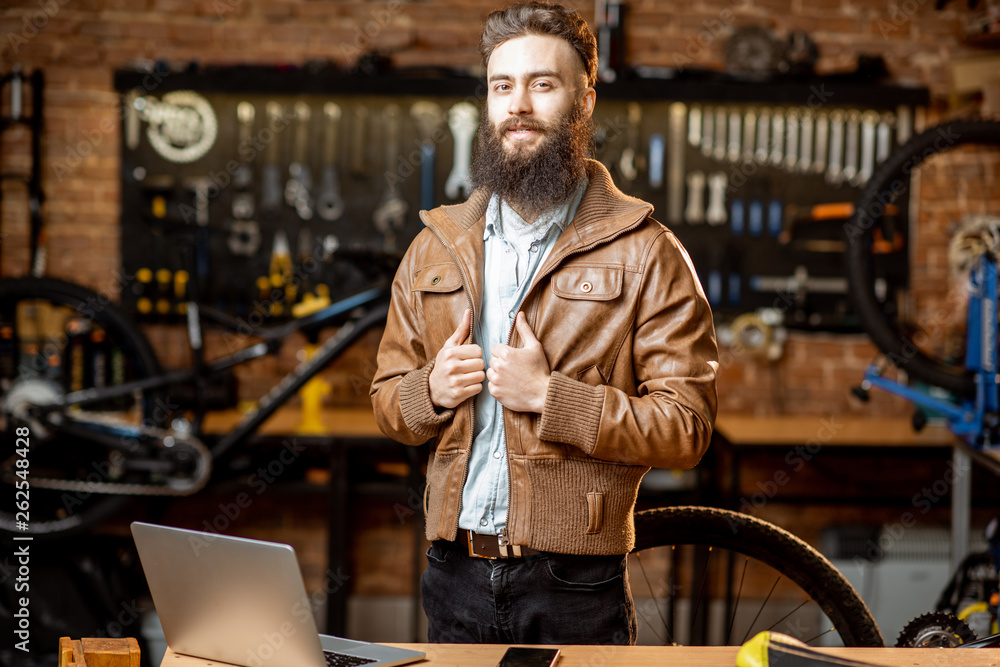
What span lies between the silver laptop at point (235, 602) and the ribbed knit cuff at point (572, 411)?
1.32ft

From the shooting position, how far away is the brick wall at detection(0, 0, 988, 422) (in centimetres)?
391

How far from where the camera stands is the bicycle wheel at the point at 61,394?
3.34m

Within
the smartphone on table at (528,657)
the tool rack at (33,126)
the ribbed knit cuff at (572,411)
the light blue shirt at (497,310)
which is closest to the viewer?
the smartphone on table at (528,657)

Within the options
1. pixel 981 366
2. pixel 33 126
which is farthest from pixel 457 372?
pixel 33 126

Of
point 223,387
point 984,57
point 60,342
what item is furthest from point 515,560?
point 984,57

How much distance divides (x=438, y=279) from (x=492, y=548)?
1.54ft

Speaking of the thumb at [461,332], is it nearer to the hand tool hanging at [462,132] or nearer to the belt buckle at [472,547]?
the belt buckle at [472,547]

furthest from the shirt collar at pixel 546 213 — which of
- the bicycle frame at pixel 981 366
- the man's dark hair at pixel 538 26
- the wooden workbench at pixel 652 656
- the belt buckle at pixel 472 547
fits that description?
the bicycle frame at pixel 981 366

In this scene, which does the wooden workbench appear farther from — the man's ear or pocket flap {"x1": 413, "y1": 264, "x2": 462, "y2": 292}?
the man's ear

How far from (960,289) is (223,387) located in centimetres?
290

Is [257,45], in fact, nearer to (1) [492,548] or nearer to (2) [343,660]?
(1) [492,548]

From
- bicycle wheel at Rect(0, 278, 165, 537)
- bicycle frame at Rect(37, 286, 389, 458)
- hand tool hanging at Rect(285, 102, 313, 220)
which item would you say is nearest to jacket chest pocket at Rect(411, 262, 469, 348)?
bicycle frame at Rect(37, 286, 389, 458)

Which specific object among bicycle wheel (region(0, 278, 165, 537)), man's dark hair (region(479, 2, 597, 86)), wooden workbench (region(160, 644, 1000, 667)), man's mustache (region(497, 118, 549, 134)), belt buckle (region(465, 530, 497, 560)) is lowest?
bicycle wheel (region(0, 278, 165, 537))

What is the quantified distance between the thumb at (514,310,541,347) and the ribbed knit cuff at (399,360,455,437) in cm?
16
